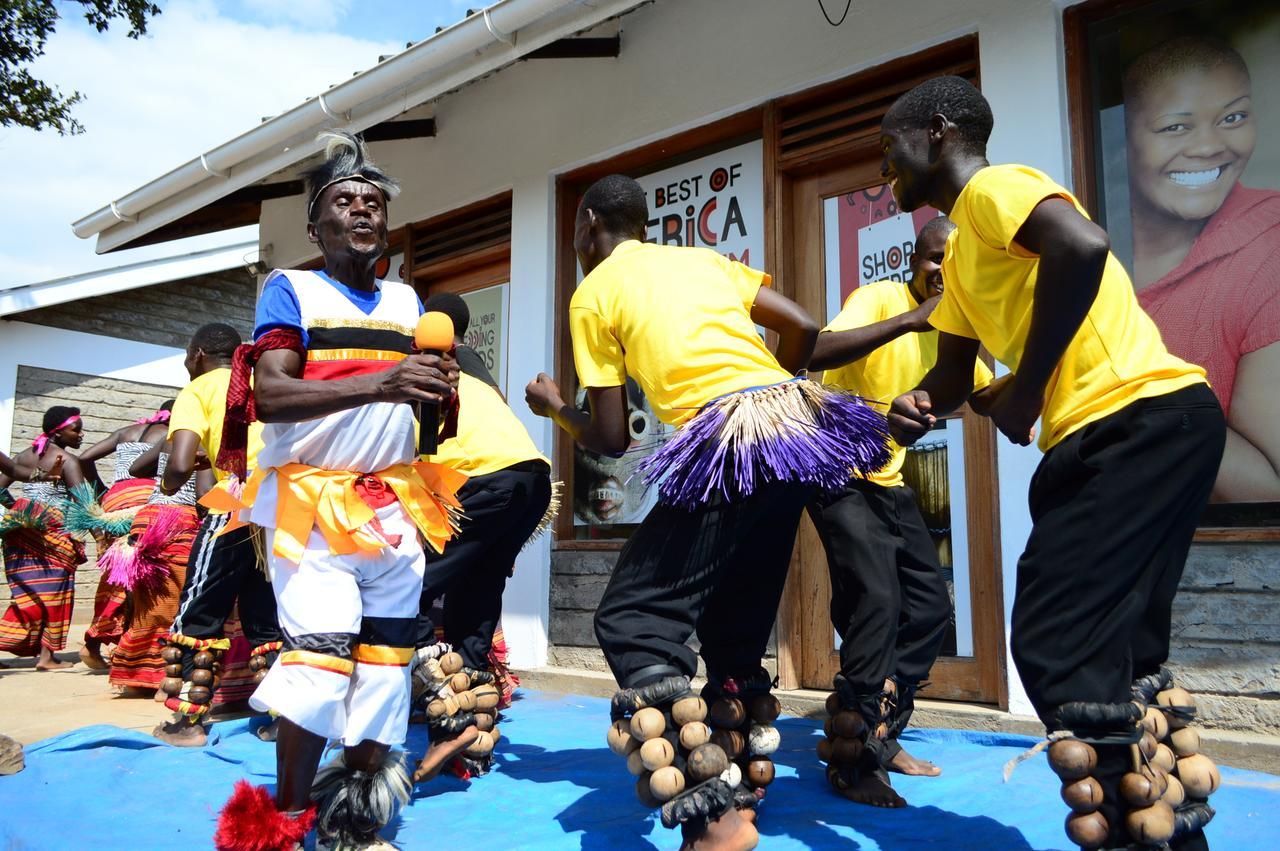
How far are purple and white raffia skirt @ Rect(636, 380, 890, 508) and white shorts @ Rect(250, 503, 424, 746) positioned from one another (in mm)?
725

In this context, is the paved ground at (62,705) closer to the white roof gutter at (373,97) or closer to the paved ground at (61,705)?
the paved ground at (61,705)

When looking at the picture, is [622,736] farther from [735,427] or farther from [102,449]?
[102,449]

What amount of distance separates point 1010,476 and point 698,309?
2.09 meters

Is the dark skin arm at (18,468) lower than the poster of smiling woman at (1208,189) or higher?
lower

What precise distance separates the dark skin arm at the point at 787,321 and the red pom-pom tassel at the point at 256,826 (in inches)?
70.6

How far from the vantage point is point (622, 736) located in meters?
2.27

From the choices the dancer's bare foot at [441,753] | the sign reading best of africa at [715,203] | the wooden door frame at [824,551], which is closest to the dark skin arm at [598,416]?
the dancer's bare foot at [441,753]

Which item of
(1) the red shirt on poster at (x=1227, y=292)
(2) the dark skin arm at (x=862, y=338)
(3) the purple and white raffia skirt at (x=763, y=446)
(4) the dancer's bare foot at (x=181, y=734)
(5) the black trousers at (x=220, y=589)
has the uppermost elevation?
(1) the red shirt on poster at (x=1227, y=292)

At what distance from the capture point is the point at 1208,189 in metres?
3.76

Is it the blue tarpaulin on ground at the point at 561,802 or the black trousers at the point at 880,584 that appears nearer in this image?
the blue tarpaulin on ground at the point at 561,802

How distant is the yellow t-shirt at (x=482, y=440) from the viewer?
351 cm

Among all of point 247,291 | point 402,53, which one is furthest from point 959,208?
point 247,291

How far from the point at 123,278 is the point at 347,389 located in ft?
37.1

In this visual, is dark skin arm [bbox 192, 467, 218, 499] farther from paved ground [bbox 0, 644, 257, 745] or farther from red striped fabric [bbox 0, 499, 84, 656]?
red striped fabric [bbox 0, 499, 84, 656]
